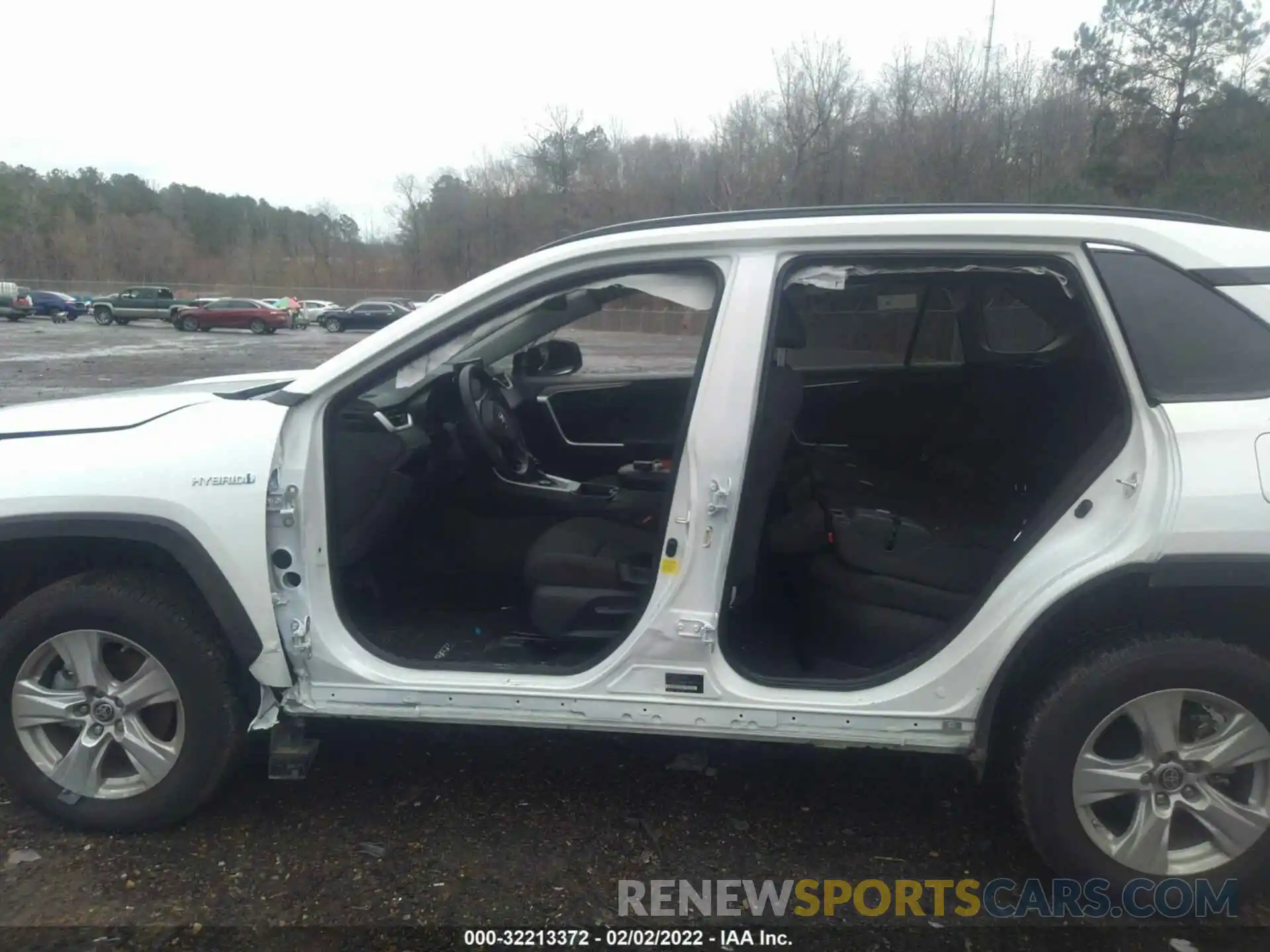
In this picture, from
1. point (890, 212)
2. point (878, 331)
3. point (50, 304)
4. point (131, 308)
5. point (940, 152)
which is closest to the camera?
point (890, 212)

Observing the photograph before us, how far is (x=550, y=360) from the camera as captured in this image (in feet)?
15.8

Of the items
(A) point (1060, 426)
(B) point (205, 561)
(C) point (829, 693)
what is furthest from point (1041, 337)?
(B) point (205, 561)

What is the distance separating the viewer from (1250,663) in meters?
2.43

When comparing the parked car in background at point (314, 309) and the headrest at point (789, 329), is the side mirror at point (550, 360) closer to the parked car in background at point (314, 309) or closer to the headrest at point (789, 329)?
the headrest at point (789, 329)

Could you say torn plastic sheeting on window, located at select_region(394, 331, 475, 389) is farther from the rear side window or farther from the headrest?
the rear side window

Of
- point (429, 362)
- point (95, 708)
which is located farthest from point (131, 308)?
point (429, 362)

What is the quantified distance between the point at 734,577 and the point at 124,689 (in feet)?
6.10

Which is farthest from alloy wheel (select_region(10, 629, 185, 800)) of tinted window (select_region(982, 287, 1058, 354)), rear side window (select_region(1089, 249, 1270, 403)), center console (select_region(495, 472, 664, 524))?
tinted window (select_region(982, 287, 1058, 354))

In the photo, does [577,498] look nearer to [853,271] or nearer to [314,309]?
[853,271]

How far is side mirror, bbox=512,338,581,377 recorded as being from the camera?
457 centimetres

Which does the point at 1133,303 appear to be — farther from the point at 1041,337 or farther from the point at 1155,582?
the point at 1041,337

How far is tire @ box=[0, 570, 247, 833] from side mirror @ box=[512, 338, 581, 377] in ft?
7.06

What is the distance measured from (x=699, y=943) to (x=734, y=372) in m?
1.56

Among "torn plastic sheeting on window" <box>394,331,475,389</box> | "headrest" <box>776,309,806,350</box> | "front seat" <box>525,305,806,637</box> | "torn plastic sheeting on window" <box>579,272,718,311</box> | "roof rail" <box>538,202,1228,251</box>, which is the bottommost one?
"front seat" <box>525,305,806,637</box>
